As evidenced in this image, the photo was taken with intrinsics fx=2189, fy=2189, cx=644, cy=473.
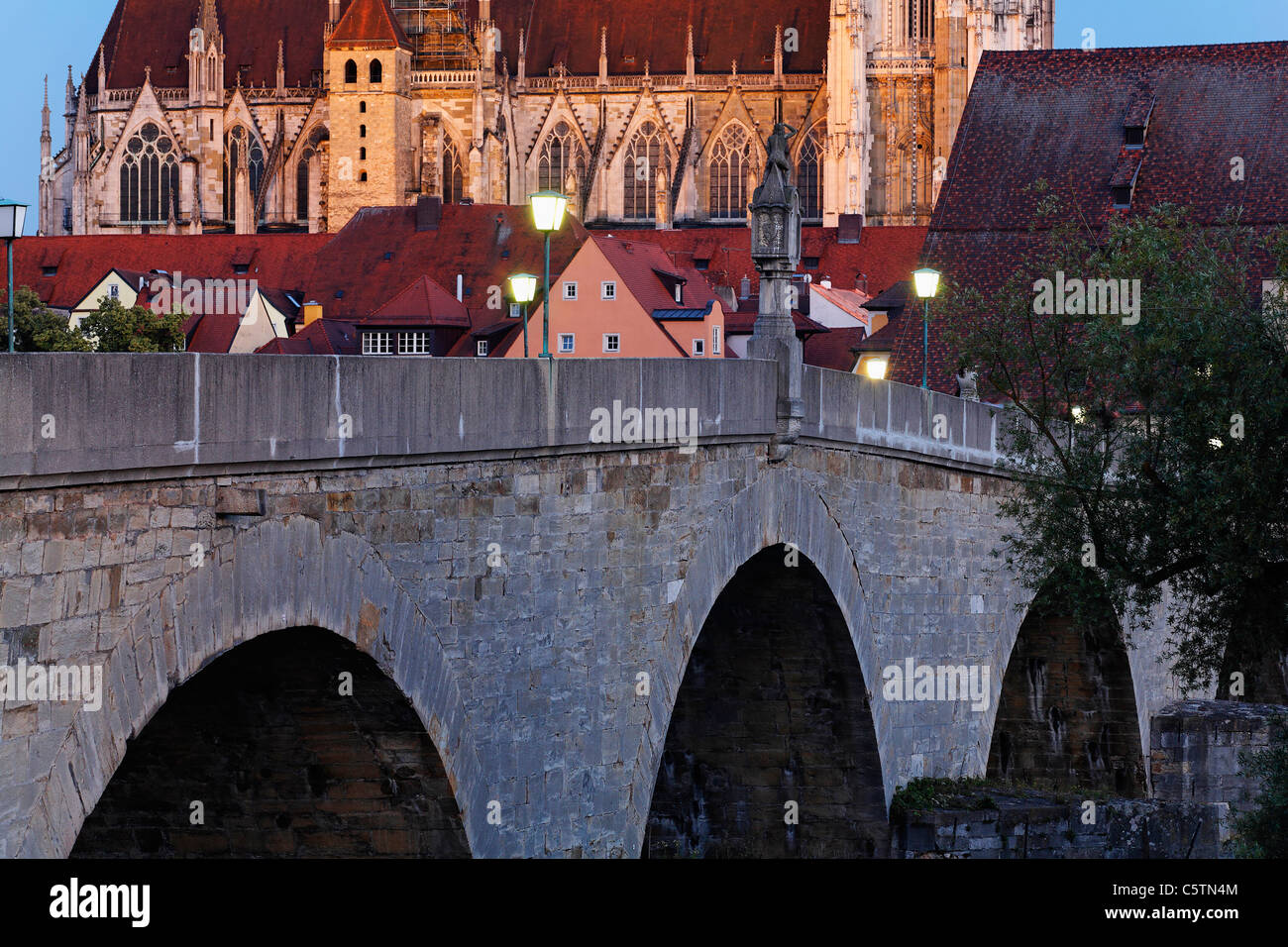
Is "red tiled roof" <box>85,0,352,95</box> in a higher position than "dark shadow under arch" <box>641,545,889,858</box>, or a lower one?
higher

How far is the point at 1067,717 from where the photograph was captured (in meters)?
32.3

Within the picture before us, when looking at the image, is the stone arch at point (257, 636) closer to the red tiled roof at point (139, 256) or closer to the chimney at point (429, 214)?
the chimney at point (429, 214)

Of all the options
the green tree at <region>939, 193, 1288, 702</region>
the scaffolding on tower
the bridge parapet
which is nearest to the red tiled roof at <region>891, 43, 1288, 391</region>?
the green tree at <region>939, 193, 1288, 702</region>

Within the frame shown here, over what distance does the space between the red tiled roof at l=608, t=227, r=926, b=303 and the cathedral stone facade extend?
3.32m

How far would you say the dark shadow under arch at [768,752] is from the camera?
21.8m

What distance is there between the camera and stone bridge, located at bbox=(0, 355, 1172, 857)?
916 cm

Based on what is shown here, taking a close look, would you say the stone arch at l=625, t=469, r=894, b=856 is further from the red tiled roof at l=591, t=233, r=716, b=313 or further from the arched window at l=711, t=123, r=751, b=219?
the arched window at l=711, t=123, r=751, b=219

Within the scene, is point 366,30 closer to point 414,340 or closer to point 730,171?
point 730,171

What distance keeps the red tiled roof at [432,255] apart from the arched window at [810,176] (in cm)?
1902

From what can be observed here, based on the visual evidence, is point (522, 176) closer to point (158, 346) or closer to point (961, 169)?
point (158, 346)

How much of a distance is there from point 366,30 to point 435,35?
15.9ft

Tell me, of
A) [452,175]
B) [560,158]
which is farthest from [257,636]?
[560,158]

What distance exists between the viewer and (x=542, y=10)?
11200cm

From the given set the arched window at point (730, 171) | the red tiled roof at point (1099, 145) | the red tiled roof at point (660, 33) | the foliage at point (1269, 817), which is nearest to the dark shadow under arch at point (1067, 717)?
the red tiled roof at point (1099, 145)
